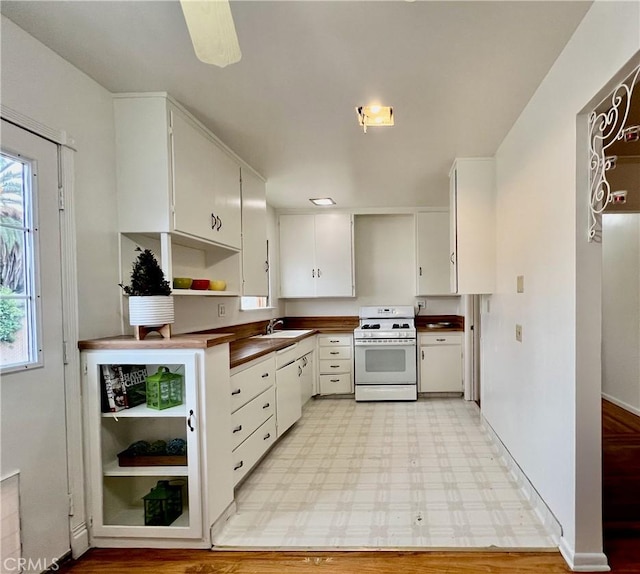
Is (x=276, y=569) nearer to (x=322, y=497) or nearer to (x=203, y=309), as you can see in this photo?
(x=322, y=497)

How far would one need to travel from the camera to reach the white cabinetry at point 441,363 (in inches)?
182

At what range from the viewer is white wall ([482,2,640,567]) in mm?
1550

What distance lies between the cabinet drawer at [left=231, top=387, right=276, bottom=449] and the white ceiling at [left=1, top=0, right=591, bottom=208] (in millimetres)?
1794

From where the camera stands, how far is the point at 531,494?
2.24 meters

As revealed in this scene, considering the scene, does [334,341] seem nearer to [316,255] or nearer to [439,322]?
[316,255]

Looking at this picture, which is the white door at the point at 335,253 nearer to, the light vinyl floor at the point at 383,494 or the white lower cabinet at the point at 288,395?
the white lower cabinet at the point at 288,395

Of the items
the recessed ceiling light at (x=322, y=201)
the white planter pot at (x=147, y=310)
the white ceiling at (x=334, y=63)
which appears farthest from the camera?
the recessed ceiling light at (x=322, y=201)

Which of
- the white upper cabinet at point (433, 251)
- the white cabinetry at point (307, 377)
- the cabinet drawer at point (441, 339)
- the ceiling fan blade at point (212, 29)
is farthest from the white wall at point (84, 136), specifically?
the white upper cabinet at point (433, 251)

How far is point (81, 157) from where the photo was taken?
6.22 feet

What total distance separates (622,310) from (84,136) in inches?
192

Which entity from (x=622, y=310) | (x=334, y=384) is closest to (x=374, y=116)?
(x=334, y=384)

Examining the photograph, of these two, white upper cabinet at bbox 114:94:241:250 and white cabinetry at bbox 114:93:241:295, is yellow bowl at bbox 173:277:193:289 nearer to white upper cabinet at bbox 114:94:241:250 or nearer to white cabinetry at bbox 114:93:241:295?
white cabinetry at bbox 114:93:241:295

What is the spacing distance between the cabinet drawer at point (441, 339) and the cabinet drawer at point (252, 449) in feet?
7.54

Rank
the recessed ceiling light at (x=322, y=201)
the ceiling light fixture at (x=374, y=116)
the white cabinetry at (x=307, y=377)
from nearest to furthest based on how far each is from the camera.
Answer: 1. the ceiling light fixture at (x=374, y=116)
2. the white cabinetry at (x=307, y=377)
3. the recessed ceiling light at (x=322, y=201)
